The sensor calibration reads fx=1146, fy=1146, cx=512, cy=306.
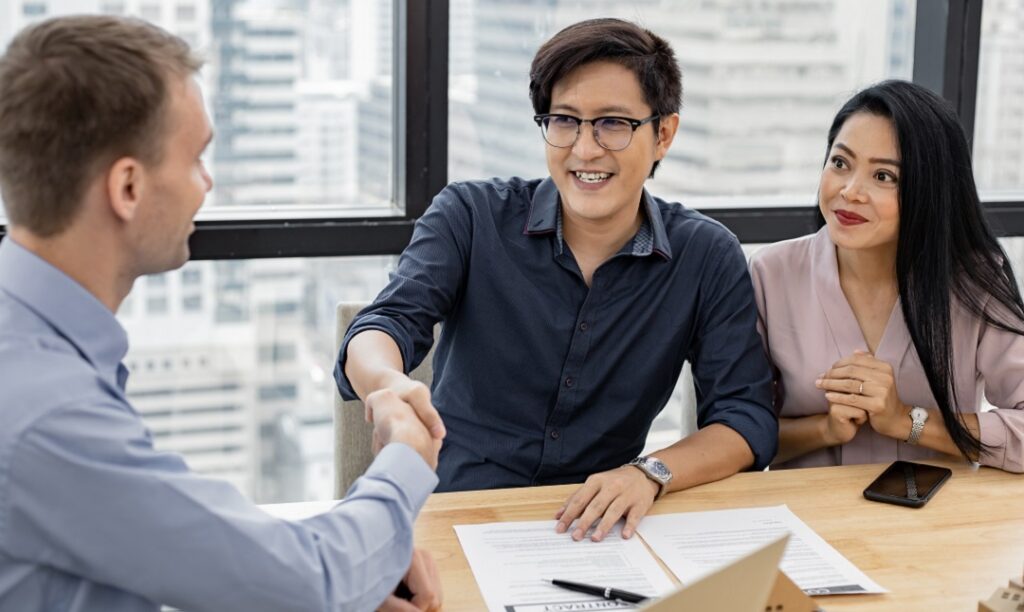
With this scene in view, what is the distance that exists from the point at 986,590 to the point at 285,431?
2.09 metres

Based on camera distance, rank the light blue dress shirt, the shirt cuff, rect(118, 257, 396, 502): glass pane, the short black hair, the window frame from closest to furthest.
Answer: the light blue dress shirt < the shirt cuff < the short black hair < the window frame < rect(118, 257, 396, 502): glass pane

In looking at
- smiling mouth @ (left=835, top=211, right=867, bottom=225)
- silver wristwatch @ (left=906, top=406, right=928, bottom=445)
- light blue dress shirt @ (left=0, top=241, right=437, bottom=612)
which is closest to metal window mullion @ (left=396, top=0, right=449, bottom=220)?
smiling mouth @ (left=835, top=211, right=867, bottom=225)

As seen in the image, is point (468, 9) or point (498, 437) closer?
point (498, 437)

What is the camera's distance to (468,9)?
3.00 m

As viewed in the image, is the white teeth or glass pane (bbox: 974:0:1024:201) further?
glass pane (bbox: 974:0:1024:201)

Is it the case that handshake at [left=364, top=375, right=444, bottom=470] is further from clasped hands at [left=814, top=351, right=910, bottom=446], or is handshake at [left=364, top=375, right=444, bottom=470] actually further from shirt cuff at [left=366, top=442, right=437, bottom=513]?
clasped hands at [left=814, top=351, right=910, bottom=446]

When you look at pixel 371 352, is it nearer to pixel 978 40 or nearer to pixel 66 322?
pixel 66 322

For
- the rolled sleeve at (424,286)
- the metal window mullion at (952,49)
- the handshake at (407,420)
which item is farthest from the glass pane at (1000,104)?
the handshake at (407,420)

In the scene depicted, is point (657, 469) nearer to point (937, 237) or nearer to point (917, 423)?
point (917, 423)

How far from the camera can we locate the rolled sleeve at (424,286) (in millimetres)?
2025

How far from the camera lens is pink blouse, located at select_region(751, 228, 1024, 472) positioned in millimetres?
2117

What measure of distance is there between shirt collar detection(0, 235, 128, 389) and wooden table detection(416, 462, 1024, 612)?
55 centimetres

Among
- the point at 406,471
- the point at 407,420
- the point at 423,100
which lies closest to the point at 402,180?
the point at 423,100

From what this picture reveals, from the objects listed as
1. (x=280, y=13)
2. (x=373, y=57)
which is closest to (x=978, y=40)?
(x=373, y=57)
